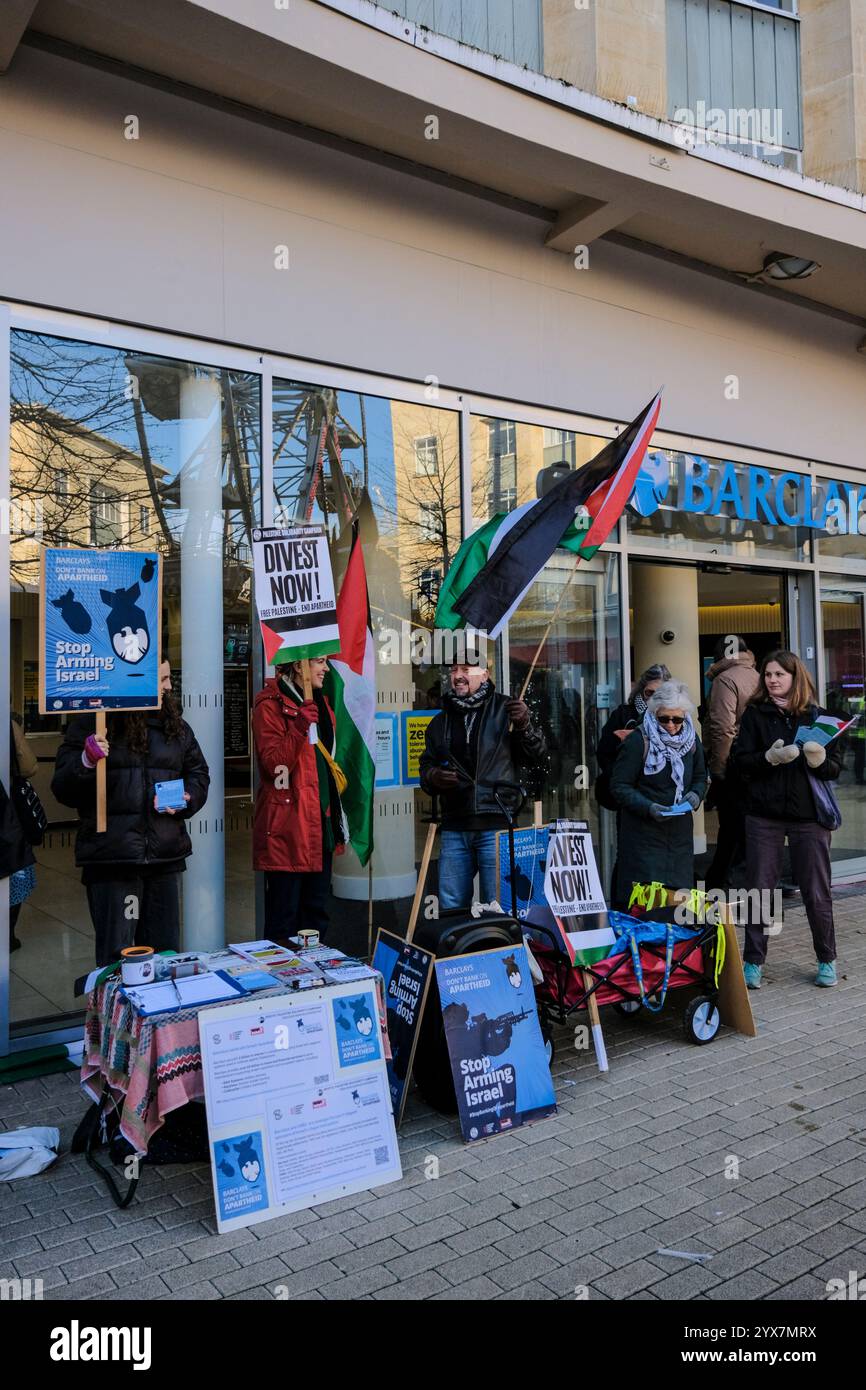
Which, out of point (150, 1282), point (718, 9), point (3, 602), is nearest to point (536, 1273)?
point (150, 1282)

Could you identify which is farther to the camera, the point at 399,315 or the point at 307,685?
the point at 399,315

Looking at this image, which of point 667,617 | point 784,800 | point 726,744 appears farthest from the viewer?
point 667,617

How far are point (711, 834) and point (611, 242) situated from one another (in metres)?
8.25

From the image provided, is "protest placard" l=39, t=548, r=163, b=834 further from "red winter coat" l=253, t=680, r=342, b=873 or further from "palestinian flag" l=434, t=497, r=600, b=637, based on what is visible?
"palestinian flag" l=434, t=497, r=600, b=637

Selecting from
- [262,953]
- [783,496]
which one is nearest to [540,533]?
[262,953]

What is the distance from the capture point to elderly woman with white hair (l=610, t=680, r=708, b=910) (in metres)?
6.00

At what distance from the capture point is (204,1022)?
370 centimetres

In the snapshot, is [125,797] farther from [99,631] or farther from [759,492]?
[759,492]

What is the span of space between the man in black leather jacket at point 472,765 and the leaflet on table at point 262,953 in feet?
4.82

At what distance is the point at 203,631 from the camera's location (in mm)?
6207

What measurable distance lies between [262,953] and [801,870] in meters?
3.79

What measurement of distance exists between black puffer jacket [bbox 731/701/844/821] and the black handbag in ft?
14.3

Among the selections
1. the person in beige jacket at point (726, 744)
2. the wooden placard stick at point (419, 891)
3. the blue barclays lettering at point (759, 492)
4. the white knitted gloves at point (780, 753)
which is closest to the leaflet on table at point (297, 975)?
the wooden placard stick at point (419, 891)
